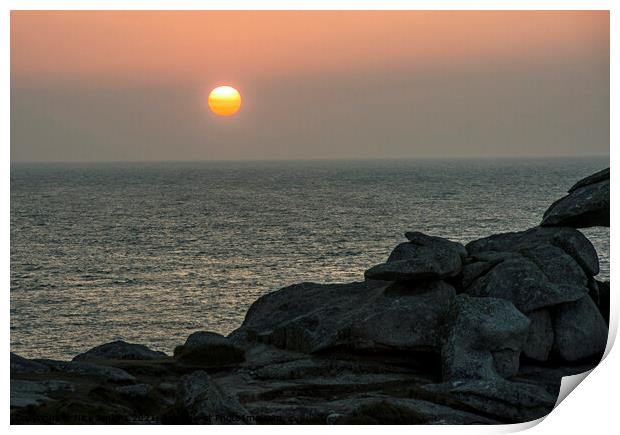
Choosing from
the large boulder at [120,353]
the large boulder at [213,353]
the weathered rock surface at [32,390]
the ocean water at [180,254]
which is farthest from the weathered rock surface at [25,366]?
the ocean water at [180,254]

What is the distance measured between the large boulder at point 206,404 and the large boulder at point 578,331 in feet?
40.2

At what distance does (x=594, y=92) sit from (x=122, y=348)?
298 ft

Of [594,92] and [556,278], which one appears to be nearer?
[556,278]

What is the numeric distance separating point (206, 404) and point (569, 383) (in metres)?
11.9

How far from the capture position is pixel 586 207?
35188 mm

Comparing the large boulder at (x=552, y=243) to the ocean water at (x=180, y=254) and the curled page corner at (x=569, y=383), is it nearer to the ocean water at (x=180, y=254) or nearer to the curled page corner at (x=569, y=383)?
the curled page corner at (x=569, y=383)

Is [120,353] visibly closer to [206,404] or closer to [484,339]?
[206,404]

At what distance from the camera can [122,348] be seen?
36.1 meters

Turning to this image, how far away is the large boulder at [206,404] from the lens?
2431 centimetres

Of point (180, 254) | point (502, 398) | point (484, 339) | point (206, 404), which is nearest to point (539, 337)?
point (484, 339)

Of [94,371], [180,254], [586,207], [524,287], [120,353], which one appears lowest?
[180,254]

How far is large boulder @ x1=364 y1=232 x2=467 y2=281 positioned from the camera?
31672 millimetres

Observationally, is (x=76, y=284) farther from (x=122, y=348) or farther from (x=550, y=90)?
(x=550, y=90)
